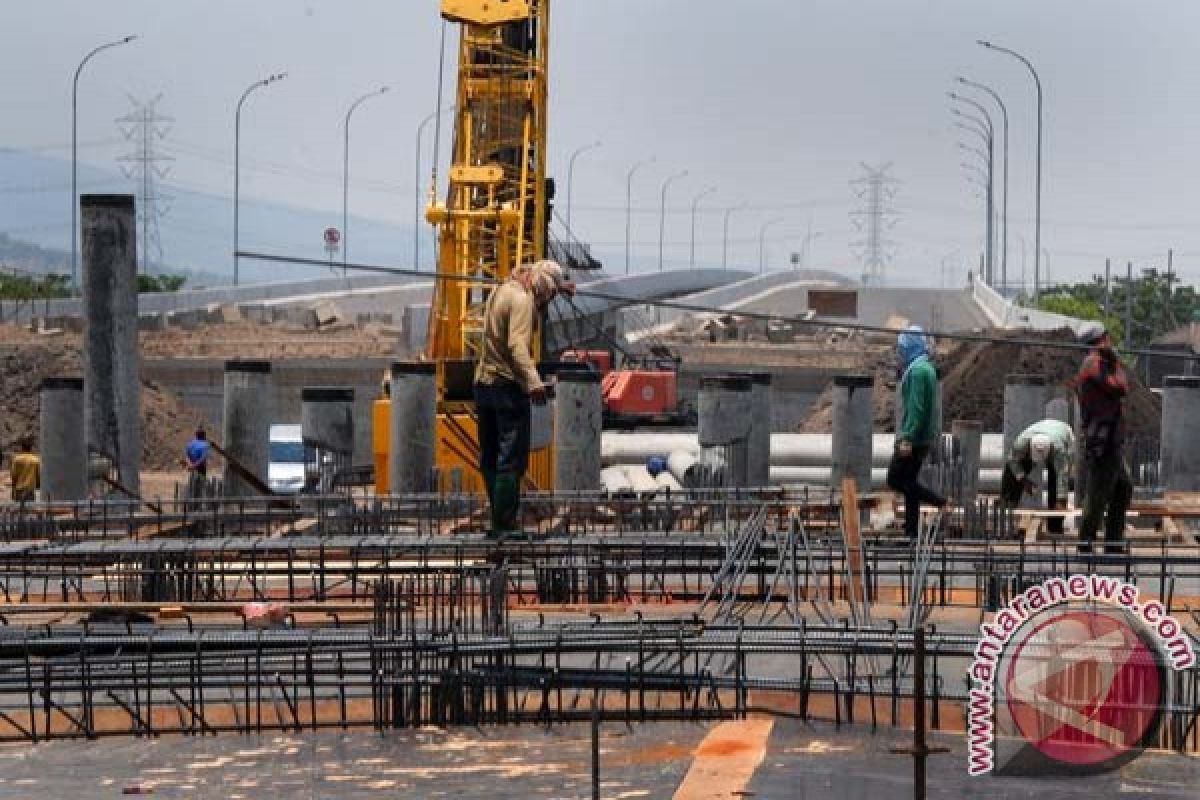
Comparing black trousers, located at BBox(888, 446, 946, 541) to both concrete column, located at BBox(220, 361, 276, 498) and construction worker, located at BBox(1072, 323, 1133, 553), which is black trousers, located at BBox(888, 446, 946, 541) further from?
concrete column, located at BBox(220, 361, 276, 498)

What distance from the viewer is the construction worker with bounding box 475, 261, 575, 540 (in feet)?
39.5

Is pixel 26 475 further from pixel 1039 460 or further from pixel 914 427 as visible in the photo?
pixel 914 427

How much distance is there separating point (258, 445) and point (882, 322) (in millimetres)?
75356

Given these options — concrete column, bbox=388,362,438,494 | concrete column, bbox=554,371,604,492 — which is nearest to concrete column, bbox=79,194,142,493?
concrete column, bbox=388,362,438,494

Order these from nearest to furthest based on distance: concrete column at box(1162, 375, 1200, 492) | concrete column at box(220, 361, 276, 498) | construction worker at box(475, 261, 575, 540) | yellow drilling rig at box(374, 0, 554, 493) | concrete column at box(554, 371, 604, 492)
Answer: construction worker at box(475, 261, 575, 540) < concrete column at box(554, 371, 604, 492) < concrete column at box(220, 361, 276, 498) < concrete column at box(1162, 375, 1200, 492) < yellow drilling rig at box(374, 0, 554, 493)

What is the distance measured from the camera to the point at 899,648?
339 inches

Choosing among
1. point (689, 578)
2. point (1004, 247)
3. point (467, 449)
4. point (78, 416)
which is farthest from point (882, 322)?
point (689, 578)

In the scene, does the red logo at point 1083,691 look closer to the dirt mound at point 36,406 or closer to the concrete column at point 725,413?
the concrete column at point 725,413

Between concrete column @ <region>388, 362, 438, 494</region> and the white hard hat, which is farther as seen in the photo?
concrete column @ <region>388, 362, 438, 494</region>

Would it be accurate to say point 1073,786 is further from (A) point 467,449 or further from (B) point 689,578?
(A) point 467,449

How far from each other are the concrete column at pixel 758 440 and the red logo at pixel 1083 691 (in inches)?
586

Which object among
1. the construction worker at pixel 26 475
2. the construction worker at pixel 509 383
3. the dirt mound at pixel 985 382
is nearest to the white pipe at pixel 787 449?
the construction worker at pixel 26 475

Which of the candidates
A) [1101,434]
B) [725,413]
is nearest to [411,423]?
[725,413]

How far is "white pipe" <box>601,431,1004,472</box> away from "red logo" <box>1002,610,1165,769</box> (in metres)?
19.5
